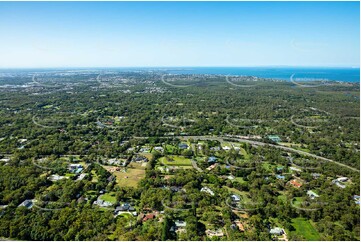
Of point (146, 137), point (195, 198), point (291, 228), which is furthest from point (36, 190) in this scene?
point (291, 228)

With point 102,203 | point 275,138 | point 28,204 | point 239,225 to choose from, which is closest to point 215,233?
point 239,225

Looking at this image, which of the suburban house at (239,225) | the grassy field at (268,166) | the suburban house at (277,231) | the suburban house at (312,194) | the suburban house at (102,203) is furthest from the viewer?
the grassy field at (268,166)

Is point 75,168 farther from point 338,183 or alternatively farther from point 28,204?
point 338,183

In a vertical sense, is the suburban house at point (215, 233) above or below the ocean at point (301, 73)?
below

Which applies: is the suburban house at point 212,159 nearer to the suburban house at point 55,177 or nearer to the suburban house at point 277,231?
the suburban house at point 277,231

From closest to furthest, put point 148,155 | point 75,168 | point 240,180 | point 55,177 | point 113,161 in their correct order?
point 240,180 → point 55,177 → point 75,168 → point 113,161 → point 148,155

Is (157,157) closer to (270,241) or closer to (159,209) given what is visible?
(159,209)

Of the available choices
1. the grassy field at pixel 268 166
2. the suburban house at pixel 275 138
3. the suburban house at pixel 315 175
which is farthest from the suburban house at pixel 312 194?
the suburban house at pixel 275 138

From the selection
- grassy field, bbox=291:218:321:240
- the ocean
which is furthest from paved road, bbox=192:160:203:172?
the ocean

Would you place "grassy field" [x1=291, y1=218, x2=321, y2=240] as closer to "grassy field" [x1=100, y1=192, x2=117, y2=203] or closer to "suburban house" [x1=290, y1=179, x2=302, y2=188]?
"suburban house" [x1=290, y1=179, x2=302, y2=188]
